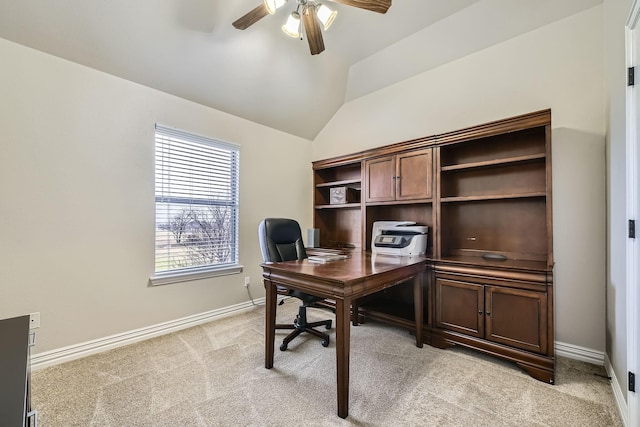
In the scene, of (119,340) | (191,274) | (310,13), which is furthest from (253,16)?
(119,340)

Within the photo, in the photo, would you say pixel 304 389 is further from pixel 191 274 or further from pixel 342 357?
pixel 191 274

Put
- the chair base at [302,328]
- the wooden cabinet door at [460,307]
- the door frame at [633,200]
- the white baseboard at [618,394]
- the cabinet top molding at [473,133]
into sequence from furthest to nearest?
1. the chair base at [302,328]
2. the wooden cabinet door at [460,307]
3. the cabinet top molding at [473,133]
4. the white baseboard at [618,394]
5. the door frame at [633,200]

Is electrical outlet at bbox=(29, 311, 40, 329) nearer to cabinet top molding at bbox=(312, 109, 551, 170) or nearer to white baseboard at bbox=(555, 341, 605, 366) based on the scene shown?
cabinet top molding at bbox=(312, 109, 551, 170)

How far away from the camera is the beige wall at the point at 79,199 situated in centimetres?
204

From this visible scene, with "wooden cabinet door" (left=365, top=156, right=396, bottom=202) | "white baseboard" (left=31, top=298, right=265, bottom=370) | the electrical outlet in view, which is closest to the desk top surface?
"wooden cabinet door" (left=365, top=156, right=396, bottom=202)

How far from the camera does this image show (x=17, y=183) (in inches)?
80.0

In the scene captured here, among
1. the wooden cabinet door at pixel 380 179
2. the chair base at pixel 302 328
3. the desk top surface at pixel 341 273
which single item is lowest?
the chair base at pixel 302 328

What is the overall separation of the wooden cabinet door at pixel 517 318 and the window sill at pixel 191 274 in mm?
2696

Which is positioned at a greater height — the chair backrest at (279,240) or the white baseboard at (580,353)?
the chair backrest at (279,240)

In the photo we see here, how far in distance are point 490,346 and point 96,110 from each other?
391 centimetres

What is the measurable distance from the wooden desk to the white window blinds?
53.8 inches

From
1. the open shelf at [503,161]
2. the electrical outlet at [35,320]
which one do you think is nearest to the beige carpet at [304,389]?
the electrical outlet at [35,320]

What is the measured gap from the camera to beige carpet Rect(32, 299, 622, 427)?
1.55m

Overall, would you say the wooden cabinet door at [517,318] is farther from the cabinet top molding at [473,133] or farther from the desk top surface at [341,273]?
the cabinet top molding at [473,133]
